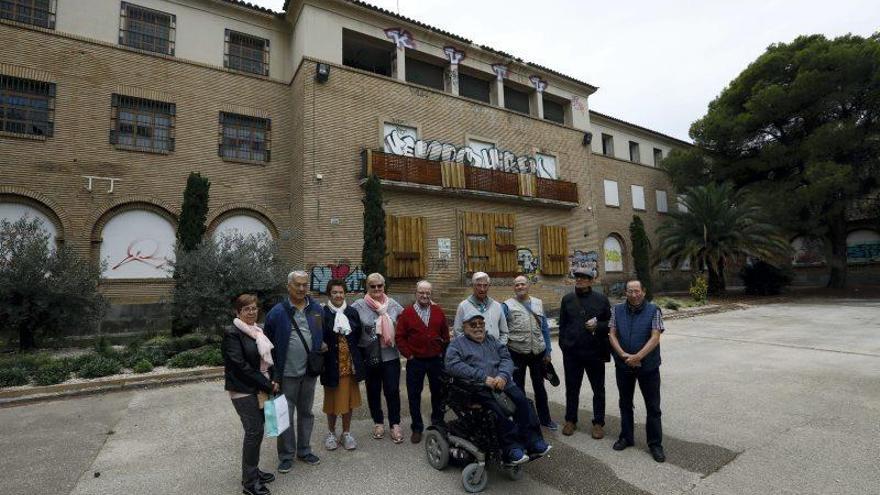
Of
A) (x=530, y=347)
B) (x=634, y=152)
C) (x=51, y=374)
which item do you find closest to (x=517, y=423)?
(x=530, y=347)

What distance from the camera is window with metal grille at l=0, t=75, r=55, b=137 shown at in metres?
11.9

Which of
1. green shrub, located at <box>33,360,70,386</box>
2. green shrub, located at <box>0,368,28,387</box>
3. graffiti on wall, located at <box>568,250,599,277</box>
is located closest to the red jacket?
green shrub, located at <box>33,360,70,386</box>

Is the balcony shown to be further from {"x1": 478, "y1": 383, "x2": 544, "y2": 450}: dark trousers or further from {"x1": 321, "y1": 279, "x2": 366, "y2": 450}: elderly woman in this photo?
{"x1": 478, "y1": 383, "x2": 544, "y2": 450}: dark trousers

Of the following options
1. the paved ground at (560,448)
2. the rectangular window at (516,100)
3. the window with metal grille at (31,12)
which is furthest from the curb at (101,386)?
the rectangular window at (516,100)

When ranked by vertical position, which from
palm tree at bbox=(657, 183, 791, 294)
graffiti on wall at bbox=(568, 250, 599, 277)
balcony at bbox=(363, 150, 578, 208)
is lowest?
graffiti on wall at bbox=(568, 250, 599, 277)

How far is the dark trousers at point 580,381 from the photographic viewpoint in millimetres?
4484

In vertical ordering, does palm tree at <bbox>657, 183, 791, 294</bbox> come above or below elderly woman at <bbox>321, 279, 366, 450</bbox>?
above

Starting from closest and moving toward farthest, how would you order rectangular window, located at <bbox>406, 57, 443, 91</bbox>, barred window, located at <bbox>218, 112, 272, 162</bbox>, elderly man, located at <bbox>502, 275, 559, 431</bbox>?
elderly man, located at <bbox>502, 275, 559, 431</bbox> < barred window, located at <bbox>218, 112, 272, 162</bbox> < rectangular window, located at <bbox>406, 57, 443, 91</bbox>

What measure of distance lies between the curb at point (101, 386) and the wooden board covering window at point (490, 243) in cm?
1107

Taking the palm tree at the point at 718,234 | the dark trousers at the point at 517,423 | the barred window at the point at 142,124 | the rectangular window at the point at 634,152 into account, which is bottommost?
the dark trousers at the point at 517,423

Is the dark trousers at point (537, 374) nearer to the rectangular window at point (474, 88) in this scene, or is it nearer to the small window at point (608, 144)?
the rectangular window at point (474, 88)

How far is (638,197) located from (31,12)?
28.6m

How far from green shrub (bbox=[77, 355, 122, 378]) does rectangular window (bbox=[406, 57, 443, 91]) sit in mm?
14464

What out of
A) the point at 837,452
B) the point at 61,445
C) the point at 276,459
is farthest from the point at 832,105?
the point at 61,445
